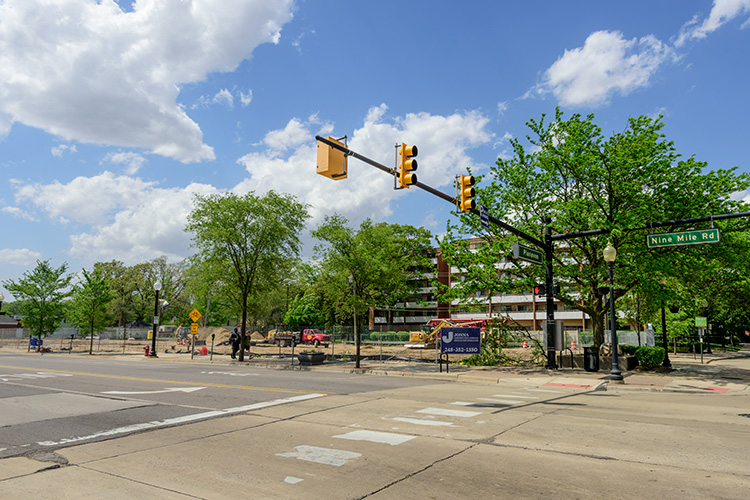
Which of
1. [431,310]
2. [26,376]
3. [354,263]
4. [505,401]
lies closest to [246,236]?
[354,263]

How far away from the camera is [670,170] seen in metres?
19.6

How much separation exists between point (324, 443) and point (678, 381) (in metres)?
15.7

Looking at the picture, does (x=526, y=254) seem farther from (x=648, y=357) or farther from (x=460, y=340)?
(x=648, y=357)

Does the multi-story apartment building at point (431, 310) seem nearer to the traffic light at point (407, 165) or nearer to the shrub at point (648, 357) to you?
the shrub at point (648, 357)

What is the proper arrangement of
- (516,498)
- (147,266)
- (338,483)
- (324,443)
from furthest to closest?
(147,266) → (324,443) → (338,483) → (516,498)

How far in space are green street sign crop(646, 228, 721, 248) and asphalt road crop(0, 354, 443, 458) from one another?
30.3 ft

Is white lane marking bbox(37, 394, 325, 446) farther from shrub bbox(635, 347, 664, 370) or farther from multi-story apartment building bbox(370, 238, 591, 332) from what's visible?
multi-story apartment building bbox(370, 238, 591, 332)

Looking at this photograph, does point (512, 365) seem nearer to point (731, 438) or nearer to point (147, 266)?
point (731, 438)

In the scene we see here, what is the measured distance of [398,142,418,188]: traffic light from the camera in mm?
11641

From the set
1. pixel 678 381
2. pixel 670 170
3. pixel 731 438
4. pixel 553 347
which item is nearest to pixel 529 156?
pixel 670 170

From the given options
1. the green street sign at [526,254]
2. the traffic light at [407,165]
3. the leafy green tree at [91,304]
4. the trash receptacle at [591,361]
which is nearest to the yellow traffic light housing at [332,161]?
the traffic light at [407,165]

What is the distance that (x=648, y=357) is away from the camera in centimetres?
2153

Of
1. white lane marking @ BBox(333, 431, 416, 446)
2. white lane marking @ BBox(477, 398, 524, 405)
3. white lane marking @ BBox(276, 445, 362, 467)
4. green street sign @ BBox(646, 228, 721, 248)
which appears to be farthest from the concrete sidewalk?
green street sign @ BBox(646, 228, 721, 248)

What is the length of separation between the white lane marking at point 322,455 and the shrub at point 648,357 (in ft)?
63.9
